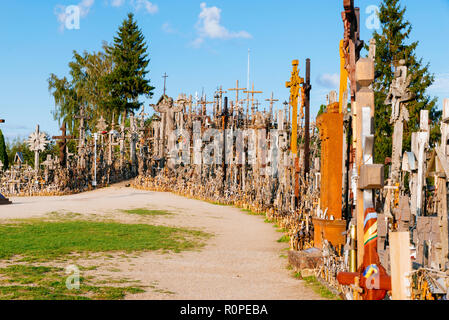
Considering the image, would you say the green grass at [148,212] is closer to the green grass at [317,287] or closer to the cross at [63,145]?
the green grass at [317,287]

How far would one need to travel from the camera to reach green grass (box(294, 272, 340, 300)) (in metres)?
6.26

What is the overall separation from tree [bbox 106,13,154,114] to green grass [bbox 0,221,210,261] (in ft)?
97.7

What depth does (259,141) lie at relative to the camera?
75.2ft

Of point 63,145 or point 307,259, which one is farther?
point 63,145

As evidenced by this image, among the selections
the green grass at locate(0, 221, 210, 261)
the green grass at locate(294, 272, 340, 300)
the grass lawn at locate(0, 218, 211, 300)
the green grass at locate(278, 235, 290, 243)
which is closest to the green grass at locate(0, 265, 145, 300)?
the grass lawn at locate(0, 218, 211, 300)

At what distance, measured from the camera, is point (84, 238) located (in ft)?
35.6

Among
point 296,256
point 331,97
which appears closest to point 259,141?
point 331,97

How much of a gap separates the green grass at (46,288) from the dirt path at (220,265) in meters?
0.38

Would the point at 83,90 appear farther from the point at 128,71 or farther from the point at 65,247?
the point at 65,247

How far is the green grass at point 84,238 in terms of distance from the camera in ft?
30.6

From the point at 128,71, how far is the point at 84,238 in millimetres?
33444

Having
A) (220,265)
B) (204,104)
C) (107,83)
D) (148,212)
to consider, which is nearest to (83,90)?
(107,83)

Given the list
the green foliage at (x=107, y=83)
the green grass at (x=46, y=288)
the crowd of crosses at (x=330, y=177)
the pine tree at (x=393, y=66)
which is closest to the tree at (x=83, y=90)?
the green foliage at (x=107, y=83)
